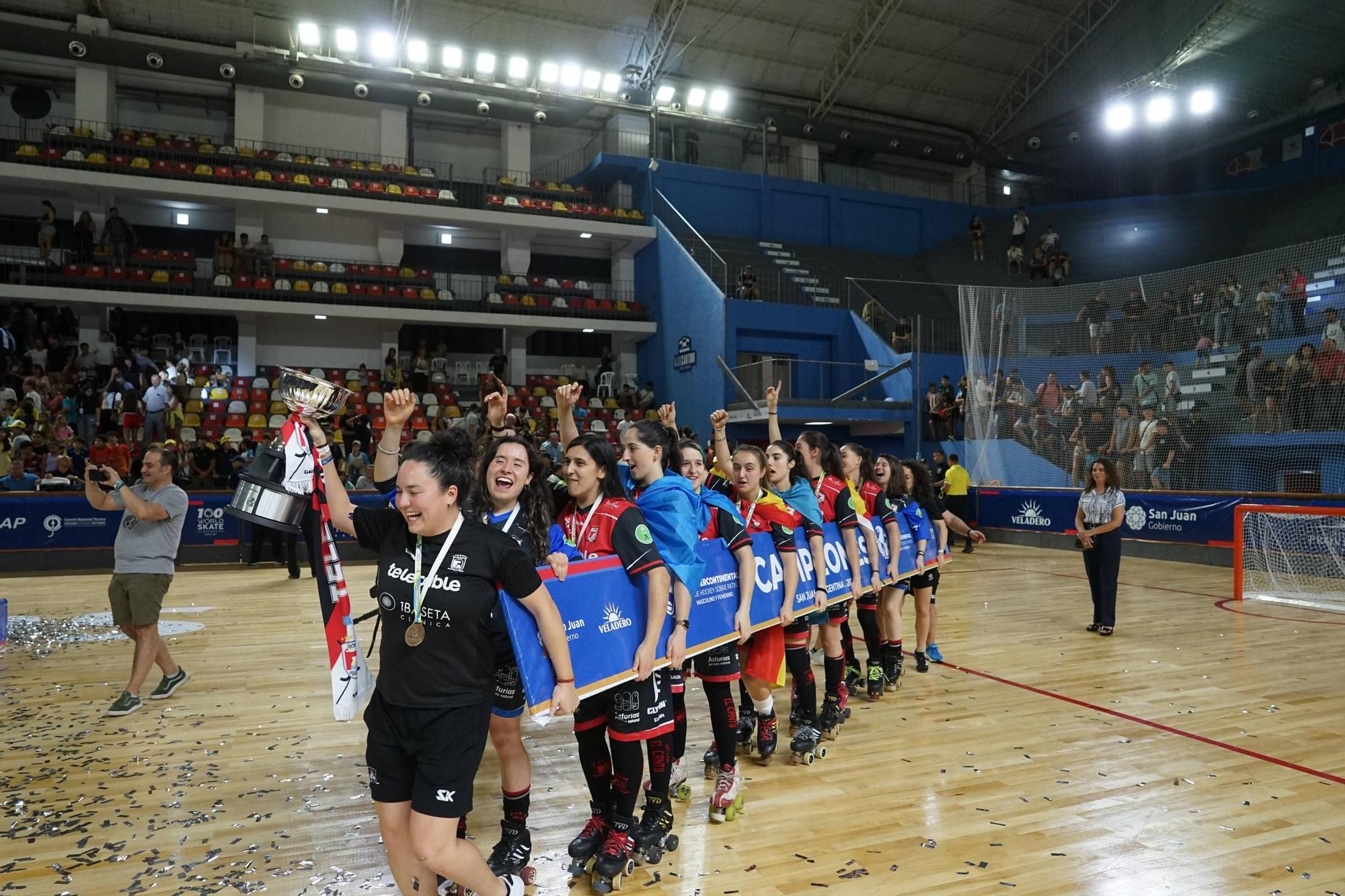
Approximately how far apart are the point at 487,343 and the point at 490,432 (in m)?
22.0

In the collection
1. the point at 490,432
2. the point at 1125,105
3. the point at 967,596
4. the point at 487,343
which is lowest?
the point at 967,596

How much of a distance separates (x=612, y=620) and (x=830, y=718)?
2355mm

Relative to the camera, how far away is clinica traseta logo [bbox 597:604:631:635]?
341 cm

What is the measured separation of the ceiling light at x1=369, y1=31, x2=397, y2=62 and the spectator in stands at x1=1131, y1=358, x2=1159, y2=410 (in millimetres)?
20251

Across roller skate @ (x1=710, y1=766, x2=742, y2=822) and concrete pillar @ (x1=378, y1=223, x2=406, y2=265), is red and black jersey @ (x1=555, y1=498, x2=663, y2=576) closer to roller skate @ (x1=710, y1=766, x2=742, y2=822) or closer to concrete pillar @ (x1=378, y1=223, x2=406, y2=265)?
roller skate @ (x1=710, y1=766, x2=742, y2=822)

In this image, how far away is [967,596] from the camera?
11.1 meters

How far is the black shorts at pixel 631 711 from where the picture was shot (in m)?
3.53

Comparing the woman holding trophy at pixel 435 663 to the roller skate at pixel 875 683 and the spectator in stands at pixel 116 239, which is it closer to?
the roller skate at pixel 875 683

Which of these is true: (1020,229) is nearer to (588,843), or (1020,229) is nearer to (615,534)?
(615,534)

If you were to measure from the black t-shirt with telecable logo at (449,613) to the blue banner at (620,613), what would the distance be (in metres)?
0.11

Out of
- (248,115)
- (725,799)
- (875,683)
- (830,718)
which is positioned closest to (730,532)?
(725,799)

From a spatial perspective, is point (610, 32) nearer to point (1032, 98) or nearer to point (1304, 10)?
point (1032, 98)

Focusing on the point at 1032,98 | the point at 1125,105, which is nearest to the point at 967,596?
the point at 1125,105

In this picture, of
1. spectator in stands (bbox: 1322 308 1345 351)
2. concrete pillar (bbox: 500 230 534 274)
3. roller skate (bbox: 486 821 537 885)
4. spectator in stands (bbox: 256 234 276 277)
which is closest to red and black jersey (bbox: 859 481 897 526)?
roller skate (bbox: 486 821 537 885)
